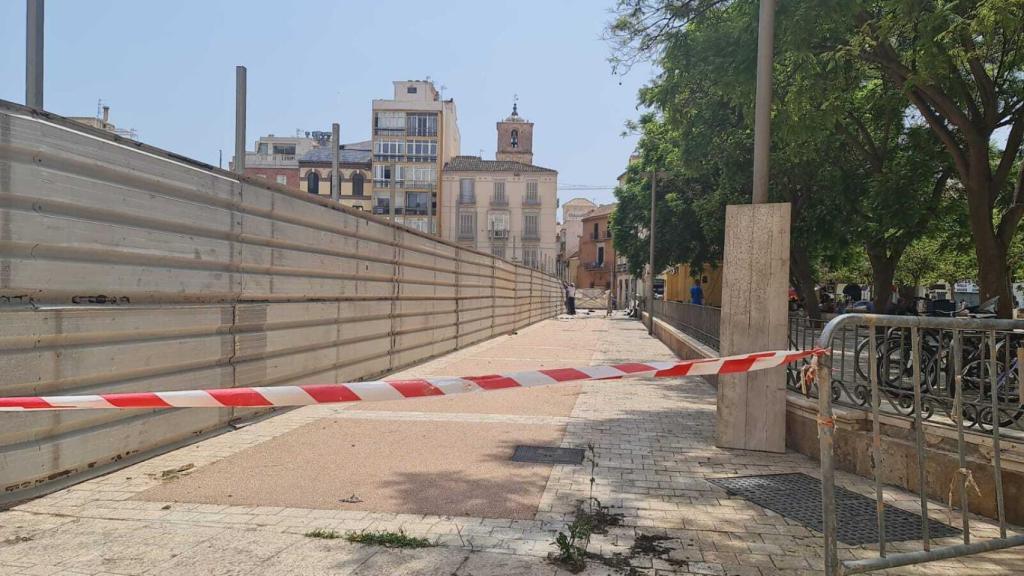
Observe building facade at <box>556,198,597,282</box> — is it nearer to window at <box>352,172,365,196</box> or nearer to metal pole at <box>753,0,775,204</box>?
window at <box>352,172,365,196</box>

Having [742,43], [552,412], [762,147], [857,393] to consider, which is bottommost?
[552,412]

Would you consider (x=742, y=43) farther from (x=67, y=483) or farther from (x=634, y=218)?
(x=634, y=218)

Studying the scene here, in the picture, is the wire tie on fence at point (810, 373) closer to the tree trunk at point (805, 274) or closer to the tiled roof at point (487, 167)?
the tree trunk at point (805, 274)

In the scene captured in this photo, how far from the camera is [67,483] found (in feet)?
15.3

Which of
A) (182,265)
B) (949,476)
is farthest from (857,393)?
(182,265)

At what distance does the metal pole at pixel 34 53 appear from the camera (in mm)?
4668

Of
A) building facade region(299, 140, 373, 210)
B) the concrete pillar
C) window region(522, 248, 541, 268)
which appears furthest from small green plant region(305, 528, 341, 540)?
window region(522, 248, 541, 268)

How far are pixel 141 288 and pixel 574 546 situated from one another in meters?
3.75

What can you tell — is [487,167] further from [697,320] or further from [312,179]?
[697,320]

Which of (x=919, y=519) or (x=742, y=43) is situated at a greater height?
(x=742, y=43)

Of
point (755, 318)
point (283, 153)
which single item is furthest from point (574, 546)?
point (283, 153)

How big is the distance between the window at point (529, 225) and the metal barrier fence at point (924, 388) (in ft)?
198

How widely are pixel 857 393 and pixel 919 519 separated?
1.27 m

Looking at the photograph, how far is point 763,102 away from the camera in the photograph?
21.4ft
